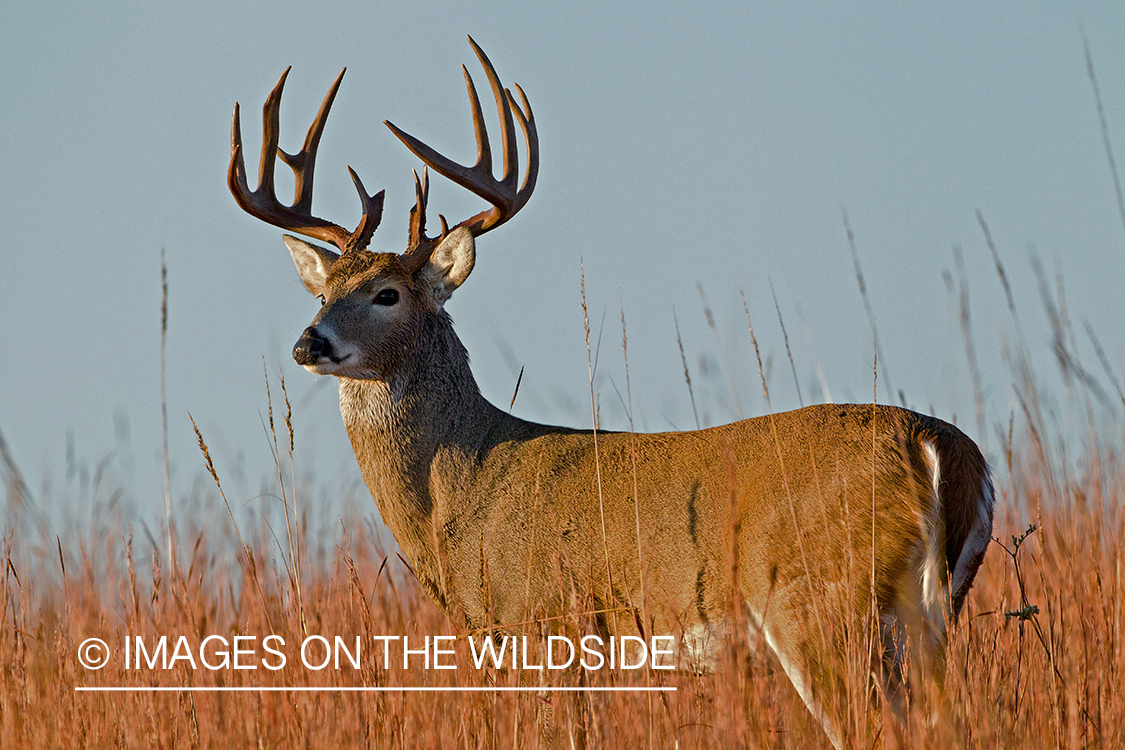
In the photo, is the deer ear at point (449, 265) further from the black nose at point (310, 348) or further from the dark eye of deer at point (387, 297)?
the black nose at point (310, 348)

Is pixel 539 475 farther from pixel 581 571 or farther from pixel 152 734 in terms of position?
pixel 152 734

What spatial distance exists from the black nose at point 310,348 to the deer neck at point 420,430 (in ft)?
1.40

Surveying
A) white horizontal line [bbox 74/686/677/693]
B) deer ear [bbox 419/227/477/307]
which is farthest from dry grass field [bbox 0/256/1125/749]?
deer ear [bbox 419/227/477/307]

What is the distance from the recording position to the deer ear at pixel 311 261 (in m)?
5.55

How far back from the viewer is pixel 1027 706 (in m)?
3.93

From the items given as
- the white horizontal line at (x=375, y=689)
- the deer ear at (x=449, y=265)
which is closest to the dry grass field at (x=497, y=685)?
the white horizontal line at (x=375, y=689)

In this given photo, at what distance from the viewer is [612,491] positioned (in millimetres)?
4723

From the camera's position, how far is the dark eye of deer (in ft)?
17.1

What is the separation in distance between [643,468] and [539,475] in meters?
0.41

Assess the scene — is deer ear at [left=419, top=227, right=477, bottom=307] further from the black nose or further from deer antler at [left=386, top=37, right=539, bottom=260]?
the black nose

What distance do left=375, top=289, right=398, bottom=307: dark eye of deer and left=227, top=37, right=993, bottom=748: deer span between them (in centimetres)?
1

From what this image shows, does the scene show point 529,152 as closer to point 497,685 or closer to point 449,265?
point 449,265

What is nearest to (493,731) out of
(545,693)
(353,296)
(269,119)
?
(545,693)

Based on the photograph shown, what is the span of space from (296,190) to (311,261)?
69cm
